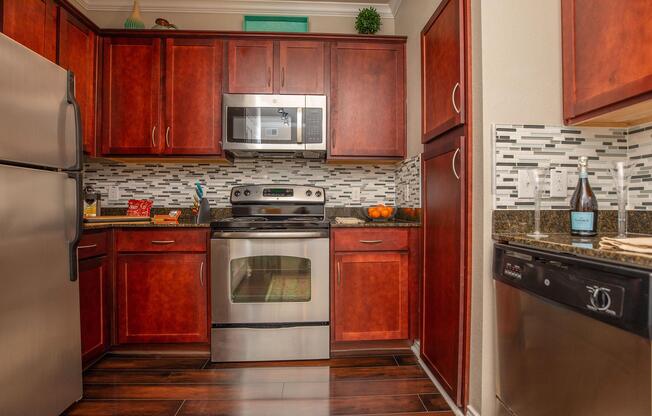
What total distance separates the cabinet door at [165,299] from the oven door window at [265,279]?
0.25m

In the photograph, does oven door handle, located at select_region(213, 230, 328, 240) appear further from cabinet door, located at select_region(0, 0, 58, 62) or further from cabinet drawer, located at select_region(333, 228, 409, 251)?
cabinet door, located at select_region(0, 0, 58, 62)

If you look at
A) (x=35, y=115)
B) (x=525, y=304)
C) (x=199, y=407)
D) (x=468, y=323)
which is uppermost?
(x=35, y=115)

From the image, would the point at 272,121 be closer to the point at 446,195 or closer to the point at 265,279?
the point at 265,279

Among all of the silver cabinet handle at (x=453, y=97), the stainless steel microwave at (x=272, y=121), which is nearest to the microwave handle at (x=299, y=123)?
the stainless steel microwave at (x=272, y=121)

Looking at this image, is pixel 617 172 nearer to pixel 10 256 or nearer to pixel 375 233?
pixel 375 233

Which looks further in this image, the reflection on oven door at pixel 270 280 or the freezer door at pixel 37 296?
the reflection on oven door at pixel 270 280

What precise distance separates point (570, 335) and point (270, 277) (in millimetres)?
1638

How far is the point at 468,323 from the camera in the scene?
1.58 m

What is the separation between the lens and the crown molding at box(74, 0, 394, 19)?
116 inches

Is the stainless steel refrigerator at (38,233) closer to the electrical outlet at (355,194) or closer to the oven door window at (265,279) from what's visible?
the oven door window at (265,279)

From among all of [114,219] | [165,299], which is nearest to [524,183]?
[165,299]

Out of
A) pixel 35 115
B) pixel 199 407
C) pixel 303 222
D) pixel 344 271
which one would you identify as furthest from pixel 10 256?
pixel 344 271

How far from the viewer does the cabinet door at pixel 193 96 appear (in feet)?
8.57

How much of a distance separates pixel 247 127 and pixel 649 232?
2281 millimetres
